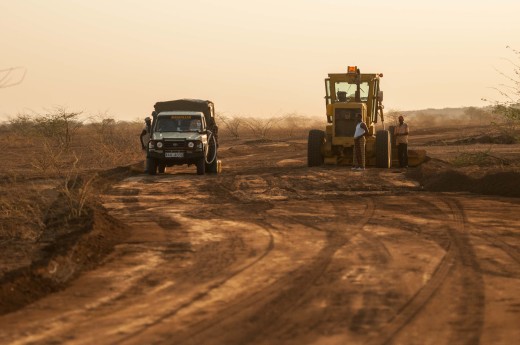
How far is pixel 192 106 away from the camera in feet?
91.6

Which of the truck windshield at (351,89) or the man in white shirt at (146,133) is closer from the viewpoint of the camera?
the man in white shirt at (146,133)

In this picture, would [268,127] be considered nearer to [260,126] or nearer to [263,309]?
[260,126]

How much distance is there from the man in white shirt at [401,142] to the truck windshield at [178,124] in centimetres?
619

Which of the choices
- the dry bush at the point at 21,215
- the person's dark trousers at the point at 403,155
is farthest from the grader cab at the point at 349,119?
the dry bush at the point at 21,215

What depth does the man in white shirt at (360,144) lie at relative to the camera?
25.4 metres

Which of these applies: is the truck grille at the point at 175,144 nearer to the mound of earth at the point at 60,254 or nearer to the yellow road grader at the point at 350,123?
the yellow road grader at the point at 350,123

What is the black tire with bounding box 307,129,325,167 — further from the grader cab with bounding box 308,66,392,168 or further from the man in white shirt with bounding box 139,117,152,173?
the man in white shirt with bounding box 139,117,152,173

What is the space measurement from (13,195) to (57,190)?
75.9 inches

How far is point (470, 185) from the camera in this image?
829 inches

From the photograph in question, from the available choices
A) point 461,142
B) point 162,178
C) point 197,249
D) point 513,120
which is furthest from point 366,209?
point 461,142

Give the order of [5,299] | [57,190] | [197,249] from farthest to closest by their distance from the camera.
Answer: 1. [57,190]
2. [197,249]
3. [5,299]

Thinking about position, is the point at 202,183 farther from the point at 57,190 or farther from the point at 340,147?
the point at 340,147

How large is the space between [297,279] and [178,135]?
16539mm

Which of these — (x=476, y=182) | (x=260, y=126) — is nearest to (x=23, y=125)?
(x=260, y=126)
